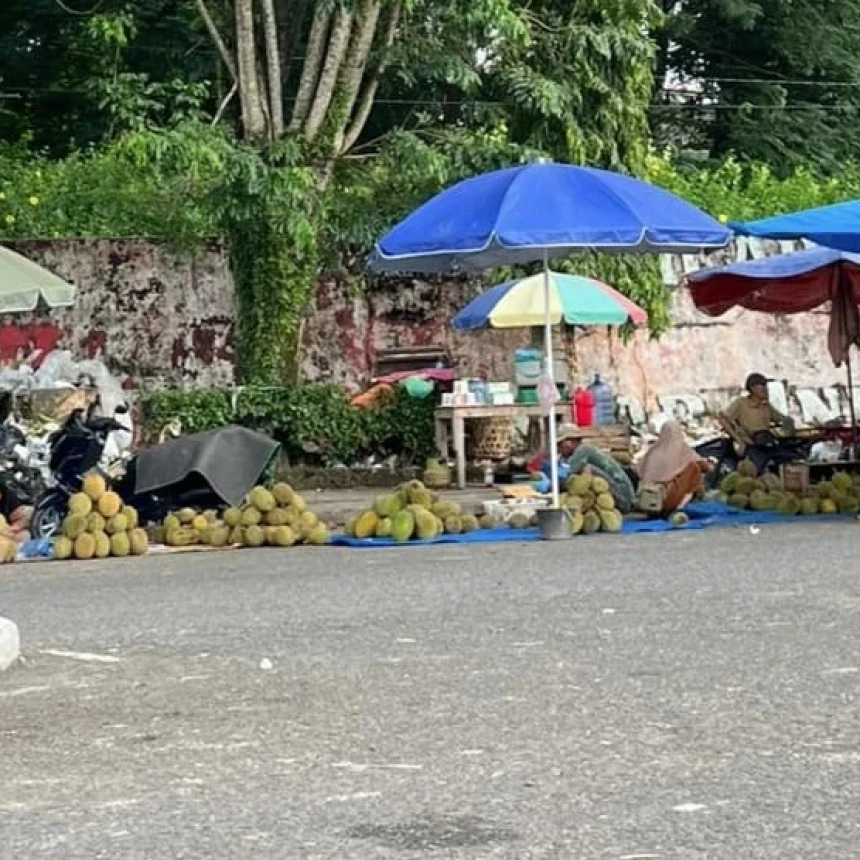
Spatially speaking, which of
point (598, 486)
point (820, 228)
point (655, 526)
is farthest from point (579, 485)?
point (820, 228)

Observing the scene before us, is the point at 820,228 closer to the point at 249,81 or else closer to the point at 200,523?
the point at 200,523

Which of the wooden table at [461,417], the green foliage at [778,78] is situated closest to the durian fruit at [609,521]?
the wooden table at [461,417]

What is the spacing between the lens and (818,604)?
9352 millimetres

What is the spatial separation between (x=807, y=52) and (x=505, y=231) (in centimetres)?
1979

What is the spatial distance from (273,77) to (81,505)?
6.69 m

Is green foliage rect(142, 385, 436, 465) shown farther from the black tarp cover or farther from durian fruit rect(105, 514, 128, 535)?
durian fruit rect(105, 514, 128, 535)

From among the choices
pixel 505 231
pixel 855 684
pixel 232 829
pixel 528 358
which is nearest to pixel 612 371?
pixel 528 358

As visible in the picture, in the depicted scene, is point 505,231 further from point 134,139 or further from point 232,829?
point 232,829

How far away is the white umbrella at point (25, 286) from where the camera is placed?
43.2 ft

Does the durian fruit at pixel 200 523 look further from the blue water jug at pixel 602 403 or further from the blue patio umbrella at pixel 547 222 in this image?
the blue water jug at pixel 602 403

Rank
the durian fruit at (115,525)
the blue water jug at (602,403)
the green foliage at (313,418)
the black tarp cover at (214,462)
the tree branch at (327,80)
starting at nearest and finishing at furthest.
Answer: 1. the durian fruit at (115,525)
2. the black tarp cover at (214,462)
3. the tree branch at (327,80)
4. the green foliage at (313,418)
5. the blue water jug at (602,403)

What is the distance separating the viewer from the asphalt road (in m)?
5.23

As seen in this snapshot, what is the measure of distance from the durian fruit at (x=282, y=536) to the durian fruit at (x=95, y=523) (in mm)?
1258

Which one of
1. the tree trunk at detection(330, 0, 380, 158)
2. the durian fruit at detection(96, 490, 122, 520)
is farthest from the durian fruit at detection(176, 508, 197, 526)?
the tree trunk at detection(330, 0, 380, 158)
